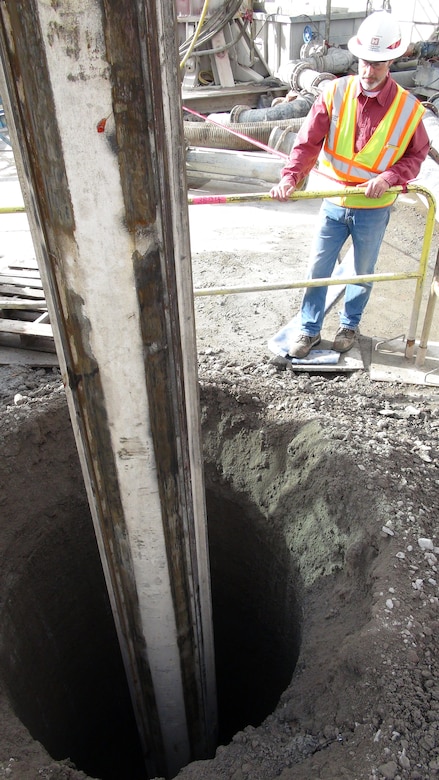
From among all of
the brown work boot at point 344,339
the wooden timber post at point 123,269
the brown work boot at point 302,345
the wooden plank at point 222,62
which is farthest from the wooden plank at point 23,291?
the wooden plank at point 222,62

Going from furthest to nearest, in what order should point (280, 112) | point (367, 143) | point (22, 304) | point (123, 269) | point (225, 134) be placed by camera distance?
point (280, 112) → point (225, 134) → point (22, 304) → point (367, 143) → point (123, 269)

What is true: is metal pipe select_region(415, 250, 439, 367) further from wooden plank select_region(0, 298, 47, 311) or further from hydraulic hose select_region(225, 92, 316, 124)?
hydraulic hose select_region(225, 92, 316, 124)

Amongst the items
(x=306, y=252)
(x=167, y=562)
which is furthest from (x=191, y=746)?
(x=306, y=252)

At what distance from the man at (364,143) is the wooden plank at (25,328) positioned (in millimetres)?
1915

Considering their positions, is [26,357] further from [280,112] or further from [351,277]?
[280,112]

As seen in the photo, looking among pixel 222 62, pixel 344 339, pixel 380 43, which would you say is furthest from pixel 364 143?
pixel 222 62

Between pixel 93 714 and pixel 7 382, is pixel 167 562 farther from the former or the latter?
pixel 7 382

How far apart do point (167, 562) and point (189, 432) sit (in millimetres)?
521

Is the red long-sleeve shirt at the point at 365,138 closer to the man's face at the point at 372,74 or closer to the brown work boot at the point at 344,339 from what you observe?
the man's face at the point at 372,74

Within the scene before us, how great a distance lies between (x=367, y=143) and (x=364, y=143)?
0.02 m

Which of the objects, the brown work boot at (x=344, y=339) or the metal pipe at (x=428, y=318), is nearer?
the metal pipe at (x=428, y=318)

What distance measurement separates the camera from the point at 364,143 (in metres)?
3.78

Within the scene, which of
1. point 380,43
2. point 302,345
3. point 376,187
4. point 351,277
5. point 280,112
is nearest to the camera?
point 380,43

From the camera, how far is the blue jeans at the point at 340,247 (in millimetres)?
4039
